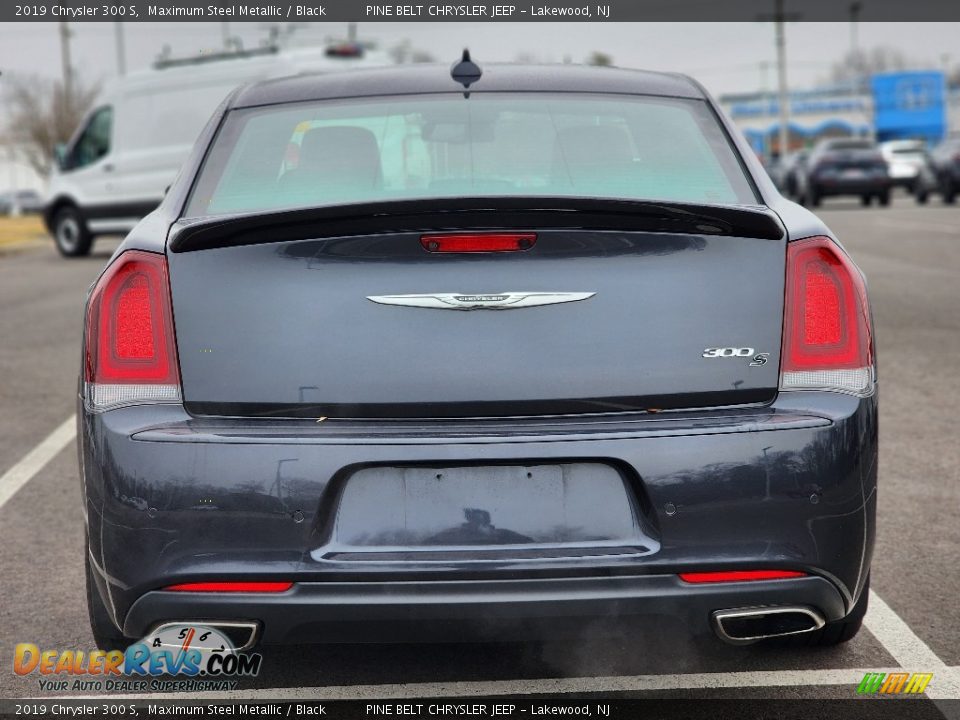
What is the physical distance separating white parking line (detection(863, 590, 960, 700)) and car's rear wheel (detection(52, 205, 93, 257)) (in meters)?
19.6

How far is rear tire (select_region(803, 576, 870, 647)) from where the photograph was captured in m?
3.31

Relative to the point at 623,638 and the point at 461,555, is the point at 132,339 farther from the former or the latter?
the point at 623,638

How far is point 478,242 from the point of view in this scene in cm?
282

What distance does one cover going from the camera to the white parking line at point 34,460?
5680mm

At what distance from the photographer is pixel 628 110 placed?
11.9 feet

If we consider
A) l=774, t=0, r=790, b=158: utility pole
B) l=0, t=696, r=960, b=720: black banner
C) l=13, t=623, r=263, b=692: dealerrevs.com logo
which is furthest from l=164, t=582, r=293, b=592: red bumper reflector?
l=774, t=0, r=790, b=158: utility pole

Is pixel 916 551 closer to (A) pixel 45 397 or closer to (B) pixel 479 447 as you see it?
(B) pixel 479 447

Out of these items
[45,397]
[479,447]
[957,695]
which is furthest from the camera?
[45,397]

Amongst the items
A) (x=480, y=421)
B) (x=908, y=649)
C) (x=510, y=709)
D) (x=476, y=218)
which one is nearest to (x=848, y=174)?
(x=908, y=649)

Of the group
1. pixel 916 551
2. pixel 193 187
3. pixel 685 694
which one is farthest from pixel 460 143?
pixel 916 551

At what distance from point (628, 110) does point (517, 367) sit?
1.15 meters

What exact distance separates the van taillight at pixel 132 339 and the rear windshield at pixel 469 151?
1.11ft

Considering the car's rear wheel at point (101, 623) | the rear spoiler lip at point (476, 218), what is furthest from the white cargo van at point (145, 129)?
the rear spoiler lip at point (476, 218)

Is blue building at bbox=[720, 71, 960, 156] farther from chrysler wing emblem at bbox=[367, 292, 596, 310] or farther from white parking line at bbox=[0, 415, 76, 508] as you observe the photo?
chrysler wing emblem at bbox=[367, 292, 596, 310]
